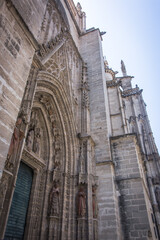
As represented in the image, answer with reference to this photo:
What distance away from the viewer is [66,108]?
26.5 feet

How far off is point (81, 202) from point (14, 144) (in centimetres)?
365

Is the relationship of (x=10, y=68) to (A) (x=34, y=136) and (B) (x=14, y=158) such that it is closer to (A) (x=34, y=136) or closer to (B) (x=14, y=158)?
(B) (x=14, y=158)

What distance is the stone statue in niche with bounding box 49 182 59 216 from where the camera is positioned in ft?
19.6

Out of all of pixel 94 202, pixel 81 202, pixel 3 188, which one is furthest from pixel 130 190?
pixel 3 188

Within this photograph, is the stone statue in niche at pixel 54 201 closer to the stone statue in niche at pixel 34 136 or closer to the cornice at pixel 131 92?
the stone statue in niche at pixel 34 136

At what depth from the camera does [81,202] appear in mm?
6309

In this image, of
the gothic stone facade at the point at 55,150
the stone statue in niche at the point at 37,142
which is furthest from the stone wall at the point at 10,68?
the stone statue in niche at the point at 37,142

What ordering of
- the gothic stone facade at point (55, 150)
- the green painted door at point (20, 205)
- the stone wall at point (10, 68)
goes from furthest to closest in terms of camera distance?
the green painted door at point (20, 205) → the gothic stone facade at point (55, 150) → the stone wall at point (10, 68)

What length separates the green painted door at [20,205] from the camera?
16.6ft

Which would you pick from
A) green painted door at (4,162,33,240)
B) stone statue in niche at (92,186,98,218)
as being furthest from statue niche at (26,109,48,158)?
stone statue in niche at (92,186,98,218)

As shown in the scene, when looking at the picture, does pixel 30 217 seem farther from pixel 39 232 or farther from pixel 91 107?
pixel 91 107

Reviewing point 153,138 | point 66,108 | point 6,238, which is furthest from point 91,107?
point 153,138

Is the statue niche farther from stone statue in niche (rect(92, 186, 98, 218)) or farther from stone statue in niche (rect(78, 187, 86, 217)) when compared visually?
stone statue in niche (rect(92, 186, 98, 218))

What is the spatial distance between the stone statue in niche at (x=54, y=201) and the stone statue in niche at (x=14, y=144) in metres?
3.13
